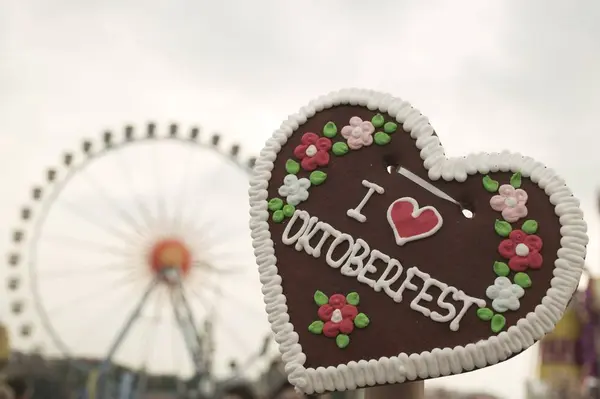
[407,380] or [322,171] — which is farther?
[322,171]

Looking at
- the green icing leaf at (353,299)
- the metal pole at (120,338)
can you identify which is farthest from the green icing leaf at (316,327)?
the metal pole at (120,338)

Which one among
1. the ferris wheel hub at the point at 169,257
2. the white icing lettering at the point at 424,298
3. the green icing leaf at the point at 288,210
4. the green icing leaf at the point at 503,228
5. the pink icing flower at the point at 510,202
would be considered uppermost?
the ferris wheel hub at the point at 169,257

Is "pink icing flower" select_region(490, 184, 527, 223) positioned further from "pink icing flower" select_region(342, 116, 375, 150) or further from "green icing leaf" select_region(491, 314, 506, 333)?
"pink icing flower" select_region(342, 116, 375, 150)

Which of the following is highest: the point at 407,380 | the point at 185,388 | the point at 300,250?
the point at 185,388

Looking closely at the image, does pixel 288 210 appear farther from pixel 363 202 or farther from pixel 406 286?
pixel 406 286

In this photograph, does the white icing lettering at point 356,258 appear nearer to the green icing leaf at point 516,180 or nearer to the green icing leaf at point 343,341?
the green icing leaf at point 343,341

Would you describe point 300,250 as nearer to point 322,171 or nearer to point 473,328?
point 322,171

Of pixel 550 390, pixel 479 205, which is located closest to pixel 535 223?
pixel 479 205

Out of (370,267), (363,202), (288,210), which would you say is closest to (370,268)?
(370,267)
